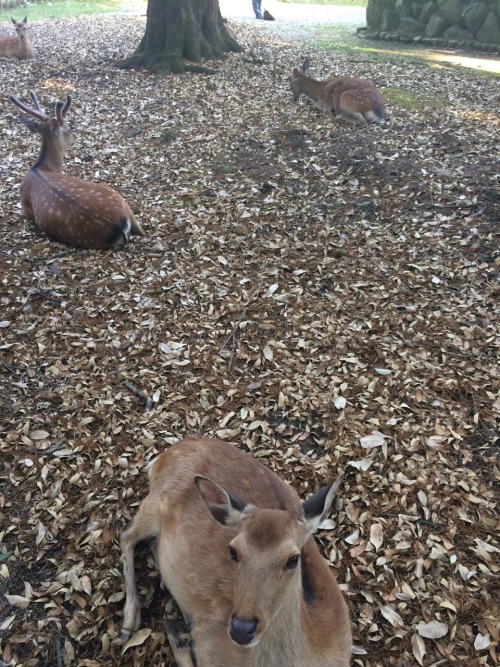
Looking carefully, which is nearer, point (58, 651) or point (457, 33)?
point (58, 651)

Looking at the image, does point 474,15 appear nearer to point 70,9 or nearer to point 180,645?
point 70,9

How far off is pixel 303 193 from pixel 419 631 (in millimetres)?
5127

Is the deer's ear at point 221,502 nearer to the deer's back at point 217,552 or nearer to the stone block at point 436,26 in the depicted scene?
the deer's back at point 217,552

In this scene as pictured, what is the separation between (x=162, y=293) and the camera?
5.05m

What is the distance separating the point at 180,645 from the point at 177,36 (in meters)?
10.9

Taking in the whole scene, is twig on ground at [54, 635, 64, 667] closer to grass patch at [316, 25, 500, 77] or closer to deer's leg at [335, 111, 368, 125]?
deer's leg at [335, 111, 368, 125]

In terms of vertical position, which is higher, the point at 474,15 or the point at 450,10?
the point at 450,10

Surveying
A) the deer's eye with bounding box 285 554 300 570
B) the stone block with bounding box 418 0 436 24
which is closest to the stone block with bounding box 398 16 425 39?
the stone block with bounding box 418 0 436 24

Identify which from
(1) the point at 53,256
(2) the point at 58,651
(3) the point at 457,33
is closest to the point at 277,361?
(2) the point at 58,651

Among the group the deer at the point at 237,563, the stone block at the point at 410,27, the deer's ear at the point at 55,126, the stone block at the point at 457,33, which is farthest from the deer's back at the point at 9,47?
the deer at the point at 237,563

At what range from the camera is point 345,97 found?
8.20 meters

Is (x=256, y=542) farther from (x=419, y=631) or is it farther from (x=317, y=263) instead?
(x=317, y=263)

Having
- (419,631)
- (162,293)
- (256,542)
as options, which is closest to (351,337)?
(162,293)

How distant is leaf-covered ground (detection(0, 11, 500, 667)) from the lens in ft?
9.29
